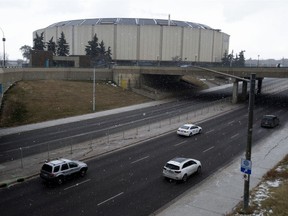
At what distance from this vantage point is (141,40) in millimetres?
143500

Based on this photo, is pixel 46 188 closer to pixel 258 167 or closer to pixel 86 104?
pixel 258 167

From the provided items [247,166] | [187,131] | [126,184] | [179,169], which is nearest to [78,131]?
[187,131]

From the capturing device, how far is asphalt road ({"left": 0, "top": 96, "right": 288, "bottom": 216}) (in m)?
19.8

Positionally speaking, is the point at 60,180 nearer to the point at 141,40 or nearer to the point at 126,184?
the point at 126,184

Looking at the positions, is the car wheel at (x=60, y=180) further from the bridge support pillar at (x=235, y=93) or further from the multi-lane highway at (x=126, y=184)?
the bridge support pillar at (x=235, y=93)

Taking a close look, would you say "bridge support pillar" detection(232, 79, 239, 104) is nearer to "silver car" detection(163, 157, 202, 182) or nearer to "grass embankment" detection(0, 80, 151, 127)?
"grass embankment" detection(0, 80, 151, 127)

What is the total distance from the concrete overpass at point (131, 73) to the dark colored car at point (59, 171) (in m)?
40.9

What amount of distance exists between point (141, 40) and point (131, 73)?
65.3 metres

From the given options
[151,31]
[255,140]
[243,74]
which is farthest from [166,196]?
[151,31]

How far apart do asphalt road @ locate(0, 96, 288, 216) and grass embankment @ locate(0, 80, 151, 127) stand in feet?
69.8

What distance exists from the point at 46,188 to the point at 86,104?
38451 millimetres

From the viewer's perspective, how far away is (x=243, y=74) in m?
68.3

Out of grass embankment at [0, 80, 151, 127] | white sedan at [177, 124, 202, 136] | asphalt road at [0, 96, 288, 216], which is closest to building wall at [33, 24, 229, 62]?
grass embankment at [0, 80, 151, 127]

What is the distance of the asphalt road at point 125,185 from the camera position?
1975 centimetres
